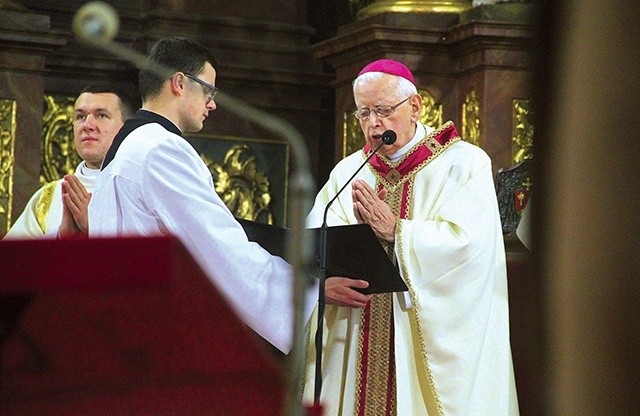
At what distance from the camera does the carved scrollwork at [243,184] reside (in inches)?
296

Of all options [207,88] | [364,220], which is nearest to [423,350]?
[364,220]

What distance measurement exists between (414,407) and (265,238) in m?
0.97

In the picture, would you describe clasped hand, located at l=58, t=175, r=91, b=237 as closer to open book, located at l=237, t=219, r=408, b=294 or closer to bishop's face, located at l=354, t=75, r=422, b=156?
open book, located at l=237, t=219, r=408, b=294

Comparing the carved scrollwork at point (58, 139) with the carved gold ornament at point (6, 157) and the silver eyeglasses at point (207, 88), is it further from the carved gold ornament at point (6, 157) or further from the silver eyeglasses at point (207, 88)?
the silver eyeglasses at point (207, 88)

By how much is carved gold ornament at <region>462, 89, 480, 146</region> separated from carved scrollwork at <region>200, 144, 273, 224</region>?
183cm

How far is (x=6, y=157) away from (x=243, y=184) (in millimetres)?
1680

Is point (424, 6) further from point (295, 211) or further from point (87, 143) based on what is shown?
point (295, 211)

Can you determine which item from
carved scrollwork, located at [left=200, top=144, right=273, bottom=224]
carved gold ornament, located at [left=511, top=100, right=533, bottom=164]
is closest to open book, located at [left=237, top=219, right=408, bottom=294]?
carved gold ornament, located at [left=511, top=100, right=533, bottom=164]

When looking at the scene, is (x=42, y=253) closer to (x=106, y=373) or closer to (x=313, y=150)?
(x=106, y=373)

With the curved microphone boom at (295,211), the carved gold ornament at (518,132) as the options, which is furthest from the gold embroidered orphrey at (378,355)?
the curved microphone boom at (295,211)

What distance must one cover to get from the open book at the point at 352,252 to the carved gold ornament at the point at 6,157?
2.92 metres

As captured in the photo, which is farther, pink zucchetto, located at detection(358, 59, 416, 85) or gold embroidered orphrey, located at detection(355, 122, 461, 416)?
pink zucchetto, located at detection(358, 59, 416, 85)

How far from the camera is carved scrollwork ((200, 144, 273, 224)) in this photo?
7516 millimetres

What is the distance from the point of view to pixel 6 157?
6691mm
